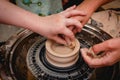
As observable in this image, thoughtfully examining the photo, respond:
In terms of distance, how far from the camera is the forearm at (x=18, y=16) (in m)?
1.06

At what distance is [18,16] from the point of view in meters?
1.08

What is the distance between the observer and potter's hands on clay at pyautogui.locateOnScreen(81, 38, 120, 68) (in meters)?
0.99

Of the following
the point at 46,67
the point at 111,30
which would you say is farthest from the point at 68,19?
the point at 111,30

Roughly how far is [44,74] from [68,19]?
0.93 ft

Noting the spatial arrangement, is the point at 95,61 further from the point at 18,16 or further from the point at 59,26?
the point at 18,16

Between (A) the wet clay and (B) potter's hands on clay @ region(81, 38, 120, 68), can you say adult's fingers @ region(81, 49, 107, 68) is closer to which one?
(B) potter's hands on clay @ region(81, 38, 120, 68)

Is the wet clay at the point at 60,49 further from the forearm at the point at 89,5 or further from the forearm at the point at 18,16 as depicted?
the forearm at the point at 89,5

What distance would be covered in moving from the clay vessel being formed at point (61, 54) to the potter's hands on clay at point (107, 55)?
0.06m

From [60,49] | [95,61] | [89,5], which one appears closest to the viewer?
[95,61]

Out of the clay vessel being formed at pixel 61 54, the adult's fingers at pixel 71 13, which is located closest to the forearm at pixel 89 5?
the adult's fingers at pixel 71 13

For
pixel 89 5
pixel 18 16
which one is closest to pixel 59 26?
pixel 18 16

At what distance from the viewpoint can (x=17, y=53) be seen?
3.76 feet

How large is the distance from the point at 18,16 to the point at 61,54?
28 cm

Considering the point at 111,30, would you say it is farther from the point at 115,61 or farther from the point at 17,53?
the point at 17,53
